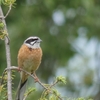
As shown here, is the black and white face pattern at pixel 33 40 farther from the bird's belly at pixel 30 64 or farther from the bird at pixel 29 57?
the bird's belly at pixel 30 64

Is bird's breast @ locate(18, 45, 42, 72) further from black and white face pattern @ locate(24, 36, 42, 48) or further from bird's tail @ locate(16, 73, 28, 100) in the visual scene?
bird's tail @ locate(16, 73, 28, 100)

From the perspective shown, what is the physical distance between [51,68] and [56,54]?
365mm

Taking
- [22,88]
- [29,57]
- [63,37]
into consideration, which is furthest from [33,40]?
[63,37]

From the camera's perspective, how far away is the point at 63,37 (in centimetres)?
1252

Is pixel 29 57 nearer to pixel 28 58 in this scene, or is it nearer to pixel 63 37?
pixel 28 58

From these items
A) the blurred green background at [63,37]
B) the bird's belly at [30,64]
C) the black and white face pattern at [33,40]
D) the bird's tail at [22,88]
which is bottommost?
the blurred green background at [63,37]

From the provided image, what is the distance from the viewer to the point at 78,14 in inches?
504

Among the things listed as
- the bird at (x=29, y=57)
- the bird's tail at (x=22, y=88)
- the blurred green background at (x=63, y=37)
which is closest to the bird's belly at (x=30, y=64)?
the bird at (x=29, y=57)

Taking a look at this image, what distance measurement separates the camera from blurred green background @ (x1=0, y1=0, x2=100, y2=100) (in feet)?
38.1

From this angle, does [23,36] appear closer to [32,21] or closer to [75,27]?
[32,21]

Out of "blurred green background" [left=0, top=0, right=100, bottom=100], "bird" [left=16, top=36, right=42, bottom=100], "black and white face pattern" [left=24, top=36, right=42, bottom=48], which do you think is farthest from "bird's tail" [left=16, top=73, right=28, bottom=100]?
"blurred green background" [left=0, top=0, right=100, bottom=100]

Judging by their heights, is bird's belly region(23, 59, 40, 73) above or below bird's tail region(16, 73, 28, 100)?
above

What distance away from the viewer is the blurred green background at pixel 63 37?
11.6 meters

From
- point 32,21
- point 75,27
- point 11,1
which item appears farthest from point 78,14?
point 11,1
